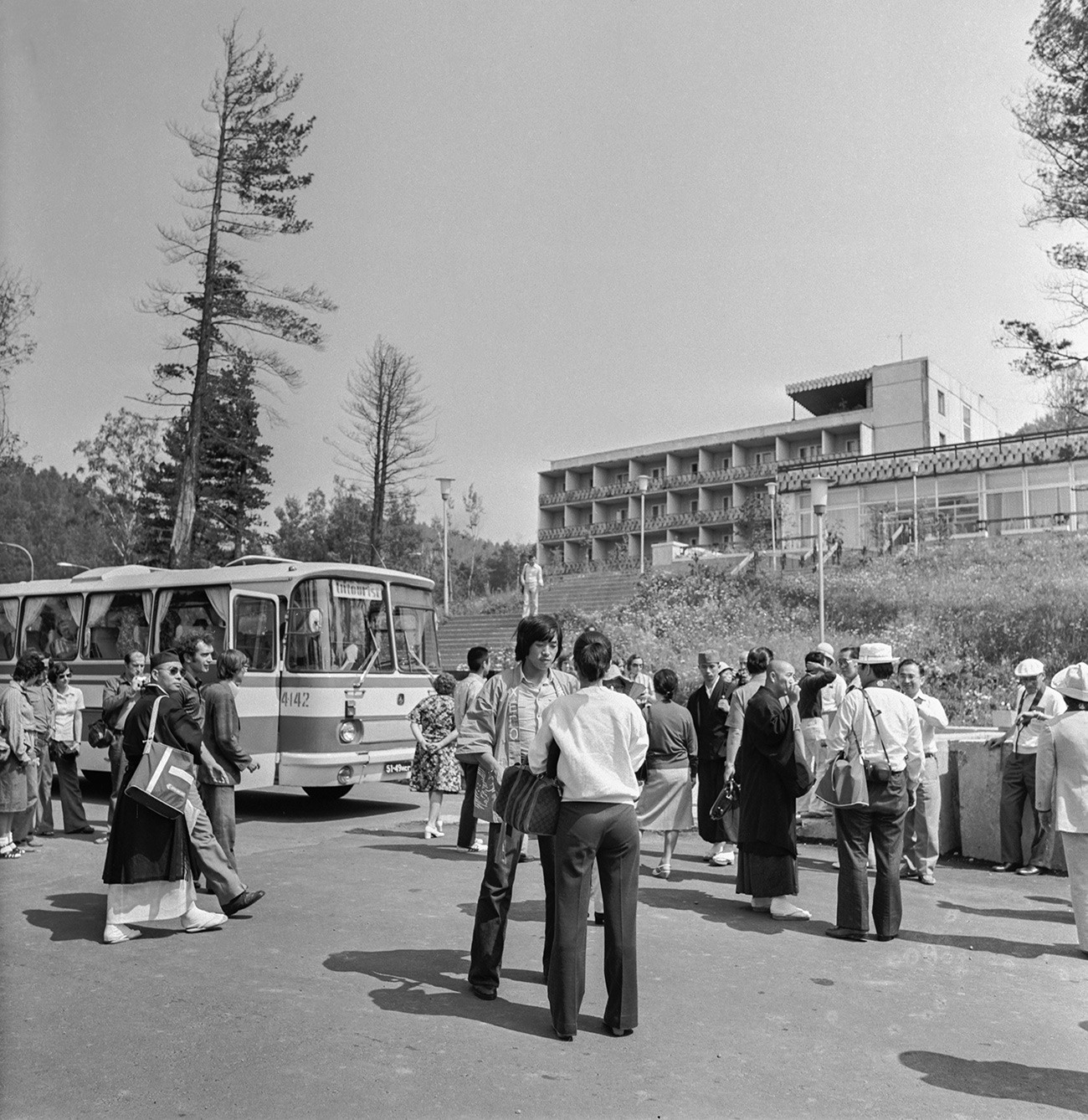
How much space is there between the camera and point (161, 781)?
6.61 meters

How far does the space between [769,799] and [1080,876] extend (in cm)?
196

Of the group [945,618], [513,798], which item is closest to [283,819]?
[513,798]

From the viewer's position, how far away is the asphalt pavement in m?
4.34

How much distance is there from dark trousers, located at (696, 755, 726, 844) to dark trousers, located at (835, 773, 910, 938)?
235cm

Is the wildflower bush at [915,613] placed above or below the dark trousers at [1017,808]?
above

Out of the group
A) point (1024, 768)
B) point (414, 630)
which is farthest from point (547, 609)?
point (1024, 768)

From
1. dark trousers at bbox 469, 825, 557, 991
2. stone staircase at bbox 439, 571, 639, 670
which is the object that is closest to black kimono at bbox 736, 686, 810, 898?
dark trousers at bbox 469, 825, 557, 991

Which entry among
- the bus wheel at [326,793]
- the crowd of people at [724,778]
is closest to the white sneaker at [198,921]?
the crowd of people at [724,778]

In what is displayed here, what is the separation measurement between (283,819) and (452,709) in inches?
125

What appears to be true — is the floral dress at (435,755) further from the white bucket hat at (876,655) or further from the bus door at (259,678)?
the white bucket hat at (876,655)

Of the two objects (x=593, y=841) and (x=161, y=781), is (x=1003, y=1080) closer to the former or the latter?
(x=593, y=841)

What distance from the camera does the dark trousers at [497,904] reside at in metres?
5.57

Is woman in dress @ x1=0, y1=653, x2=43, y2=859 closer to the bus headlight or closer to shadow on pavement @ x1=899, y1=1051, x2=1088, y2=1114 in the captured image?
the bus headlight

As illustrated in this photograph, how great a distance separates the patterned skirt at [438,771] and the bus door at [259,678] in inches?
86.1
